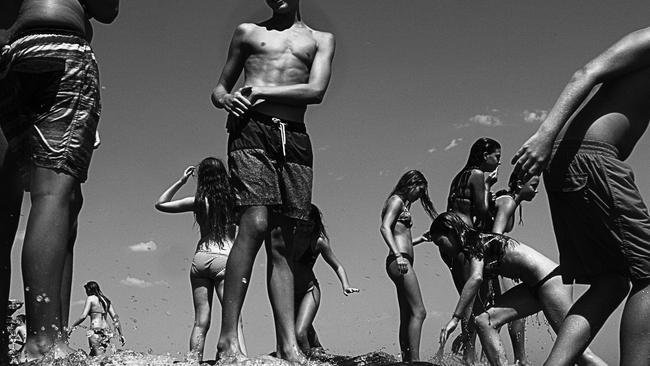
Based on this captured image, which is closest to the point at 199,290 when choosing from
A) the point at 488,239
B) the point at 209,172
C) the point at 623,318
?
the point at 209,172

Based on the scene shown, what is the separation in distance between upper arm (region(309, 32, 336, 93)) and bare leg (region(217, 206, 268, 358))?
1024 mm

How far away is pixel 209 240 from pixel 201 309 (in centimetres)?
81

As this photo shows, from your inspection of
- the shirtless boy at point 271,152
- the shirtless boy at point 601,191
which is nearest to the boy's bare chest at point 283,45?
the shirtless boy at point 271,152

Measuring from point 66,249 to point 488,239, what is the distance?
411 cm

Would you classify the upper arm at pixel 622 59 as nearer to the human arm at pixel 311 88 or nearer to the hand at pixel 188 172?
the human arm at pixel 311 88

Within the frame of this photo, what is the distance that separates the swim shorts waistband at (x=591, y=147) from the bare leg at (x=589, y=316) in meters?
0.66

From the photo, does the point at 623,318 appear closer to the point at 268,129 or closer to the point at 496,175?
the point at 268,129

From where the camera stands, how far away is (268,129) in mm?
4480

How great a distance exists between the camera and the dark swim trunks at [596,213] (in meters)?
3.40

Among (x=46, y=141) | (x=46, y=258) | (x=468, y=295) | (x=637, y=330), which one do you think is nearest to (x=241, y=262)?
(x=46, y=258)

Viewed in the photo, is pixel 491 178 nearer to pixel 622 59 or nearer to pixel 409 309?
pixel 409 309

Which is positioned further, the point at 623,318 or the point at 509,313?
the point at 509,313

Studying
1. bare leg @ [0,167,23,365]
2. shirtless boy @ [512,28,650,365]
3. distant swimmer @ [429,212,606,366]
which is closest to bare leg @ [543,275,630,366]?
shirtless boy @ [512,28,650,365]

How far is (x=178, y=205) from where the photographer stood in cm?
822
